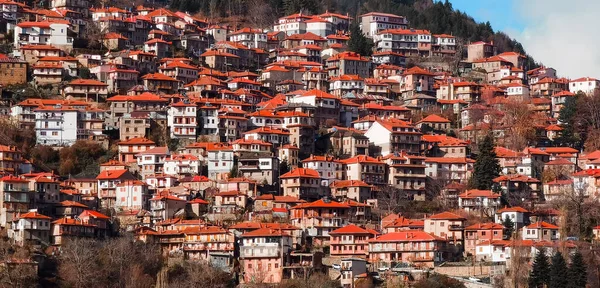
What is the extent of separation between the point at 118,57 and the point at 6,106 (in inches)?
494

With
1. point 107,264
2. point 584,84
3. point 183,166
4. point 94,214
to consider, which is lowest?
point 107,264

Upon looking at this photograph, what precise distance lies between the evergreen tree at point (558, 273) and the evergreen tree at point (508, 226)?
27.0ft

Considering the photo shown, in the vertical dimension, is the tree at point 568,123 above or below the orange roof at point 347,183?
above

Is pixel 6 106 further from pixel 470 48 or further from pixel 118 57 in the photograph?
pixel 470 48

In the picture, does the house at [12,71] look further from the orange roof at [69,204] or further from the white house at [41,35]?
the orange roof at [69,204]

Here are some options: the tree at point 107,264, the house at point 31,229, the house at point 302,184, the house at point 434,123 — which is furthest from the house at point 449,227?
the house at point 31,229

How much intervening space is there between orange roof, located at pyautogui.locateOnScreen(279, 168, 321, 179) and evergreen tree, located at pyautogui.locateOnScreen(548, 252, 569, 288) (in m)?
18.4

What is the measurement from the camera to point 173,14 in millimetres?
122438

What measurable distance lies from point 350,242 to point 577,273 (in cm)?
1300

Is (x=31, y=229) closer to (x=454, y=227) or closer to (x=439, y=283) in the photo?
(x=439, y=283)

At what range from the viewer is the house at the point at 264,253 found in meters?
74.7

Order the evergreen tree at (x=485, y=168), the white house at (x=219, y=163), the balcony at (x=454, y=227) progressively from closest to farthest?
1. the balcony at (x=454, y=227)
2. the white house at (x=219, y=163)
3. the evergreen tree at (x=485, y=168)

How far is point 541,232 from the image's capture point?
258 ft

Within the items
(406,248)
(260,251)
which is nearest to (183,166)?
(260,251)
